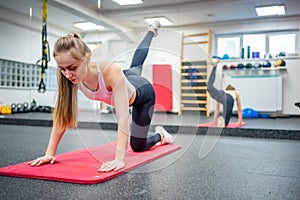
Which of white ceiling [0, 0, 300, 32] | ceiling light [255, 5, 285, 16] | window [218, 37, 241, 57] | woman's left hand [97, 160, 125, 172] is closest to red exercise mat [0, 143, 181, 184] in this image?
woman's left hand [97, 160, 125, 172]

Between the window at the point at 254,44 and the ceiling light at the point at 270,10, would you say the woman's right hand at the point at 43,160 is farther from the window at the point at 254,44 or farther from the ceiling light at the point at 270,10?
the ceiling light at the point at 270,10

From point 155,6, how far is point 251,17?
1.72 meters

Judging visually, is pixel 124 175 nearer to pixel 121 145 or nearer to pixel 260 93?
pixel 121 145

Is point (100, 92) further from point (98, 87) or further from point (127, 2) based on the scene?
point (127, 2)

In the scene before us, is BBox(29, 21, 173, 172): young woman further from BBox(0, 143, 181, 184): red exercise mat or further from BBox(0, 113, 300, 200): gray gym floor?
BBox(0, 113, 300, 200): gray gym floor

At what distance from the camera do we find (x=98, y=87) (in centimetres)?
143

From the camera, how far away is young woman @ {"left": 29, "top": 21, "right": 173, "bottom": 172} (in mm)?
1301

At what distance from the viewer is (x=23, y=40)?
5688 millimetres

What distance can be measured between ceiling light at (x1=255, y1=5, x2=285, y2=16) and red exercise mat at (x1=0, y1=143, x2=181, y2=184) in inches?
146

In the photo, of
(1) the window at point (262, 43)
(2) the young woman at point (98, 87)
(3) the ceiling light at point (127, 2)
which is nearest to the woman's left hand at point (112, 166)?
(2) the young woman at point (98, 87)

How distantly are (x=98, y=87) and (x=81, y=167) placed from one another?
16.6 inches

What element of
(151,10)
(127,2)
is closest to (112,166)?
(151,10)

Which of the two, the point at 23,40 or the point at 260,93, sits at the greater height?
the point at 23,40

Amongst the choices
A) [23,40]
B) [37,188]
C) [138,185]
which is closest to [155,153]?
[138,185]
